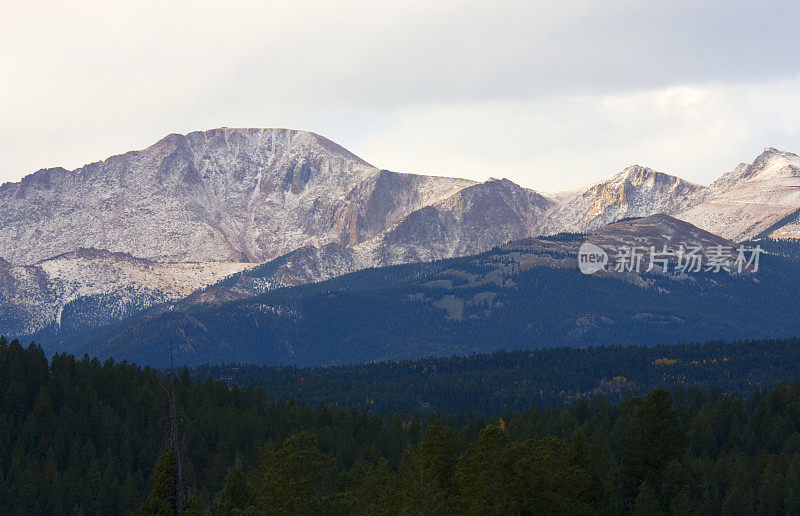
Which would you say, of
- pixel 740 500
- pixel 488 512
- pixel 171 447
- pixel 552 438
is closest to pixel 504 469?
pixel 488 512

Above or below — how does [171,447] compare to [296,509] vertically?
above

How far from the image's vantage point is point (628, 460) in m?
146

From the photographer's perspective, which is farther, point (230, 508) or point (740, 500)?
point (740, 500)

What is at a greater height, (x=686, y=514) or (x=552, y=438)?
(x=552, y=438)

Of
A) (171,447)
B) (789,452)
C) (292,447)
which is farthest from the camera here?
(789,452)

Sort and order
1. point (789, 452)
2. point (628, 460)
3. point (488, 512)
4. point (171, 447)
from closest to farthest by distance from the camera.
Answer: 1. point (171, 447)
2. point (488, 512)
3. point (628, 460)
4. point (789, 452)

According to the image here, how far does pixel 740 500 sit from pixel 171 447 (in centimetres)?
9447

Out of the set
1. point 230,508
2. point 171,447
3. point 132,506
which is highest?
point 171,447

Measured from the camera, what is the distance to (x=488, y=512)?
10450 cm

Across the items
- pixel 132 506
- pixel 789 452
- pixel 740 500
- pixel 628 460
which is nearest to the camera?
pixel 628 460

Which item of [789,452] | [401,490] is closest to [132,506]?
[401,490]

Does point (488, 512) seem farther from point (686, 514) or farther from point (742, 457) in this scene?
point (742, 457)

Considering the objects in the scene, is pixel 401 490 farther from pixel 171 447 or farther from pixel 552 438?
pixel 171 447

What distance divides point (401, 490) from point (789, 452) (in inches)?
4004
